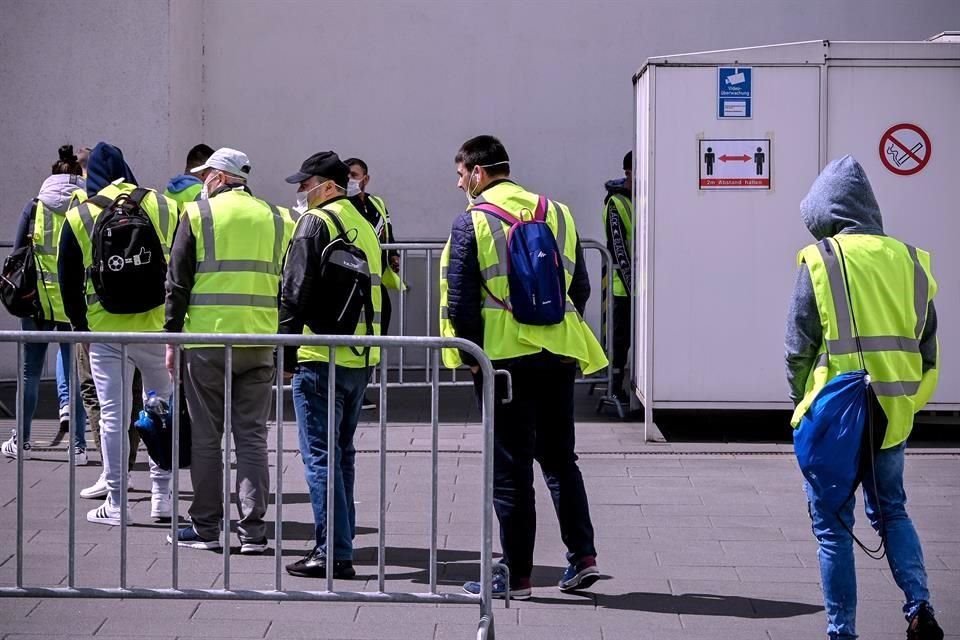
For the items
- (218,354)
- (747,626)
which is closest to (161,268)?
(218,354)

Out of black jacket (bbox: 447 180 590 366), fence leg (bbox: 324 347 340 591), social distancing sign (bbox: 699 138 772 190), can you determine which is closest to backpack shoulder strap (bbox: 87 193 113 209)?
black jacket (bbox: 447 180 590 366)

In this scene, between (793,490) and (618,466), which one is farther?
(618,466)

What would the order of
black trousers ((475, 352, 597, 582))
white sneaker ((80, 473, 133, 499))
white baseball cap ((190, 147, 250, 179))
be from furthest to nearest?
1. white sneaker ((80, 473, 133, 499))
2. white baseball cap ((190, 147, 250, 179))
3. black trousers ((475, 352, 597, 582))

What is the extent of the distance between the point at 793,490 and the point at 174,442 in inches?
150

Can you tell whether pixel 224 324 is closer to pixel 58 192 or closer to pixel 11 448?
pixel 58 192

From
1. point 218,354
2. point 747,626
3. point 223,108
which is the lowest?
point 747,626

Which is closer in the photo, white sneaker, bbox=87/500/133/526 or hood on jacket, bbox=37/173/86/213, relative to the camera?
white sneaker, bbox=87/500/133/526

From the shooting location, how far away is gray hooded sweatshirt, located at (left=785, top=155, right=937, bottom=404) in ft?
16.5

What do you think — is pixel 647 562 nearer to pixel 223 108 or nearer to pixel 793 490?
pixel 793 490

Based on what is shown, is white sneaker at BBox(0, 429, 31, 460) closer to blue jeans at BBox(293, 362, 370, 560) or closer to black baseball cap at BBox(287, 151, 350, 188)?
blue jeans at BBox(293, 362, 370, 560)

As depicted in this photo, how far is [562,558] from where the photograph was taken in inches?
258

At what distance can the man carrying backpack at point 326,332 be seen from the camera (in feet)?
19.8

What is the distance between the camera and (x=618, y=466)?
28.0ft

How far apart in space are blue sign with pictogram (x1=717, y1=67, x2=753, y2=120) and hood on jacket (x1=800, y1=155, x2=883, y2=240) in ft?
12.3
